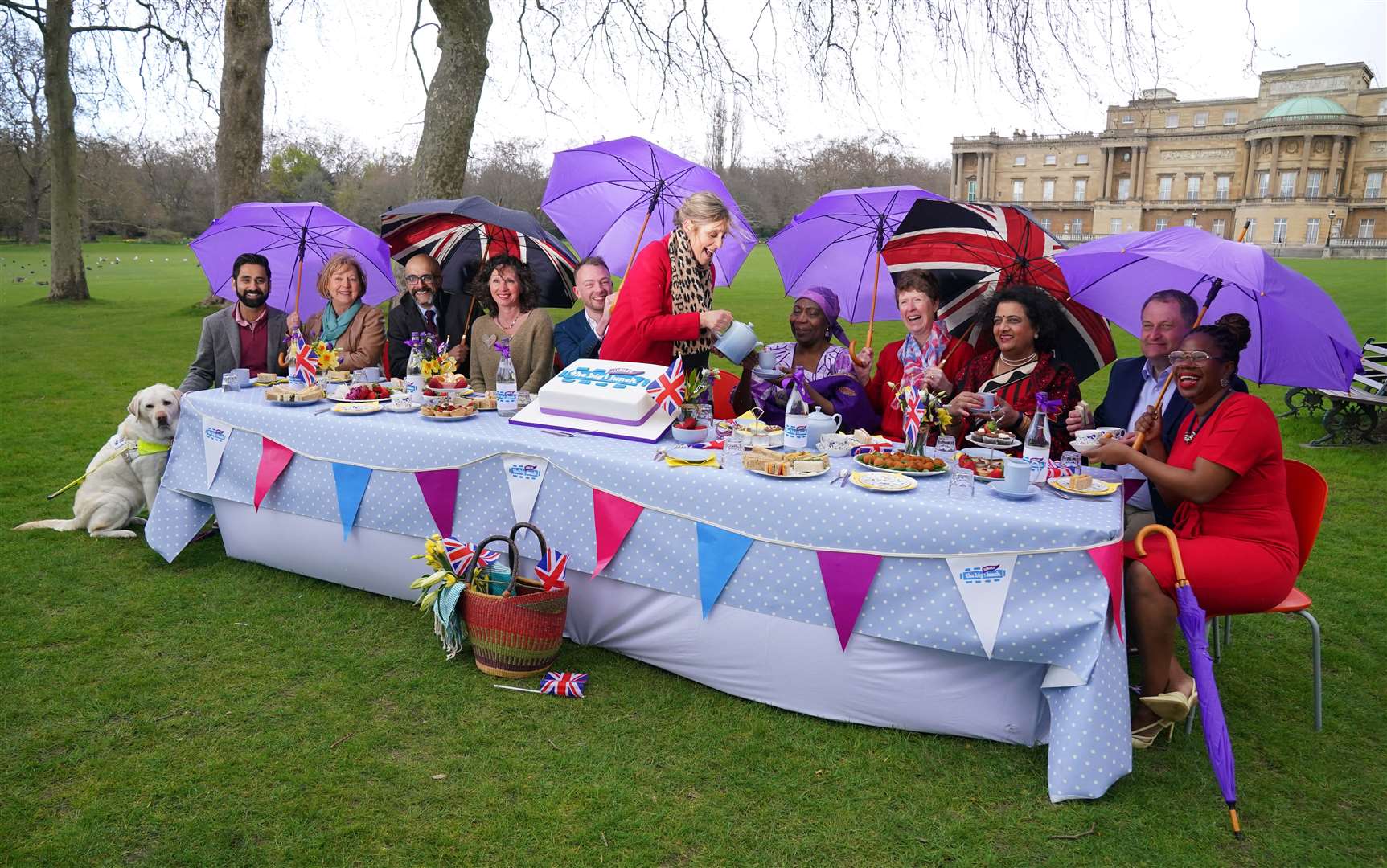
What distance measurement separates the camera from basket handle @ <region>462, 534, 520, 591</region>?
3.17 m

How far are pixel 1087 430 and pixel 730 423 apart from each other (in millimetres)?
1406

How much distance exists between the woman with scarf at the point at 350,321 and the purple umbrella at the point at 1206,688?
4231mm

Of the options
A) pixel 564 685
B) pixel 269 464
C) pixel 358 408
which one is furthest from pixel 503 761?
pixel 269 464

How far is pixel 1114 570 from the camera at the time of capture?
2.52m

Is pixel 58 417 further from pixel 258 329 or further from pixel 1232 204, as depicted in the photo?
pixel 1232 204

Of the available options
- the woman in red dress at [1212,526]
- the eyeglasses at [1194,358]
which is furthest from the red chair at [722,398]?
the eyeglasses at [1194,358]

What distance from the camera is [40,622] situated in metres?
3.62

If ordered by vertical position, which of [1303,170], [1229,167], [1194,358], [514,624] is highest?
[1229,167]

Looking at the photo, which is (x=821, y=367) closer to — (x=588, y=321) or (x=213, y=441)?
(x=588, y=321)

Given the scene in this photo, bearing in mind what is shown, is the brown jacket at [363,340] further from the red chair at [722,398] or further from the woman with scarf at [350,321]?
the red chair at [722,398]

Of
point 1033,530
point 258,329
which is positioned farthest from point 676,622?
point 258,329

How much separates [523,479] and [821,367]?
180cm

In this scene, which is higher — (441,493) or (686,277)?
(686,277)

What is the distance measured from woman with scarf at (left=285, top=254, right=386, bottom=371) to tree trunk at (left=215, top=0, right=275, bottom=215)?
7429mm
